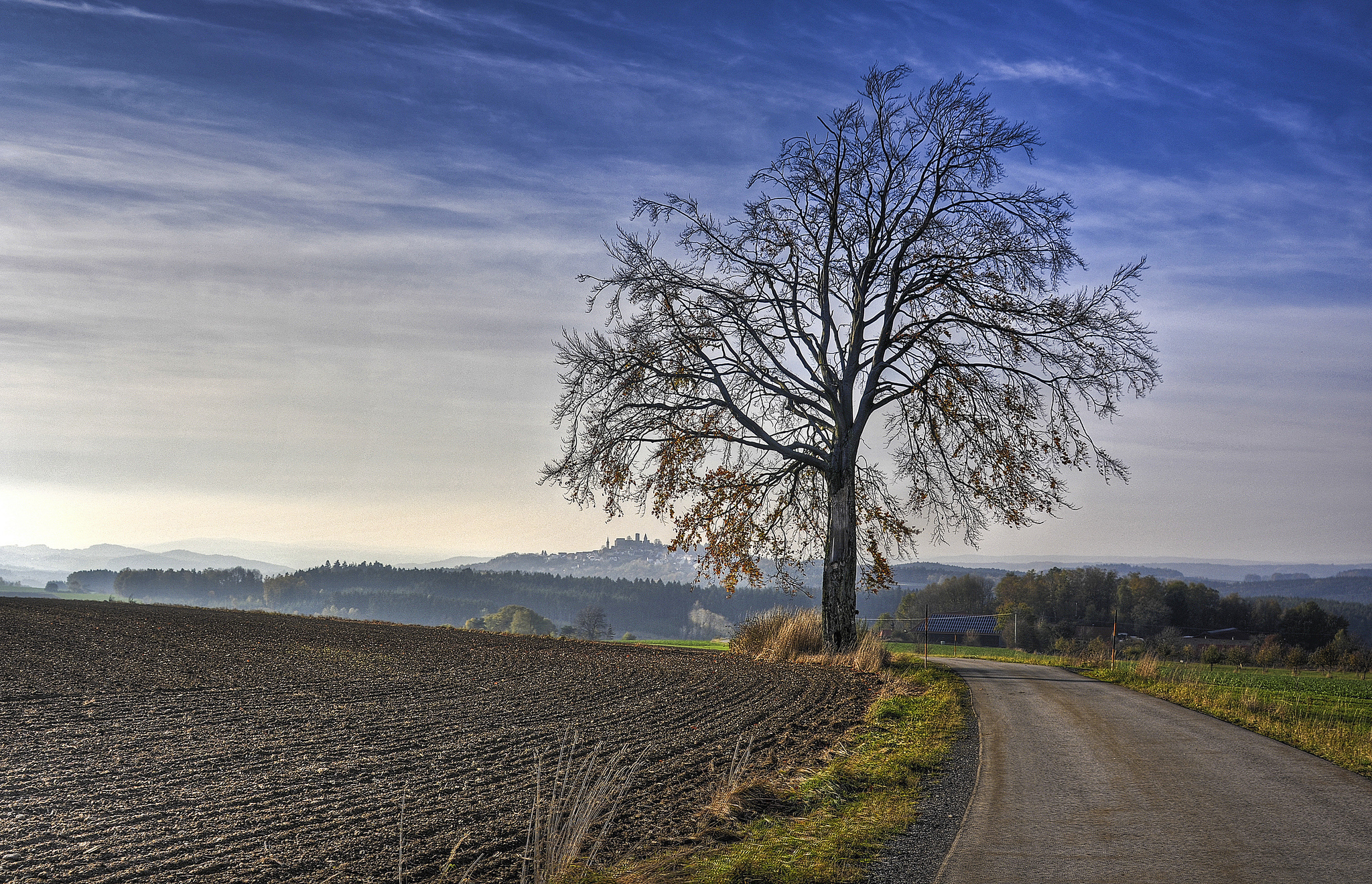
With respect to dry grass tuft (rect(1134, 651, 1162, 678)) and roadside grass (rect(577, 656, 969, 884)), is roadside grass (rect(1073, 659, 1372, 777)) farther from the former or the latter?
roadside grass (rect(577, 656, 969, 884))

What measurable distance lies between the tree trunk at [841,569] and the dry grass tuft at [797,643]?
37 centimetres

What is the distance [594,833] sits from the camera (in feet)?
19.0

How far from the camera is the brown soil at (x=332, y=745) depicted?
5.30m

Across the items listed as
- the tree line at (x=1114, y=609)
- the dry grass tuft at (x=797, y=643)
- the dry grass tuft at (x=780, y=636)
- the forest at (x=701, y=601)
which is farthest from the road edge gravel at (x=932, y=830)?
the tree line at (x=1114, y=609)

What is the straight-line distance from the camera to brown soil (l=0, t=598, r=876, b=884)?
5297 millimetres

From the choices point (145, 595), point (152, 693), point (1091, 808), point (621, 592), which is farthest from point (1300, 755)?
point (621, 592)

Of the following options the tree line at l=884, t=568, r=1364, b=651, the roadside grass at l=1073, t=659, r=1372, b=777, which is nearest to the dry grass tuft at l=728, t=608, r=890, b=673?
the roadside grass at l=1073, t=659, r=1372, b=777

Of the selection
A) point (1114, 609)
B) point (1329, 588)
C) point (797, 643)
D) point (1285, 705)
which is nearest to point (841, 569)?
point (797, 643)

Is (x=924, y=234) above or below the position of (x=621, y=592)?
above

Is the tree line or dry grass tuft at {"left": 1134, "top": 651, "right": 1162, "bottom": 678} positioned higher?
dry grass tuft at {"left": 1134, "top": 651, "right": 1162, "bottom": 678}

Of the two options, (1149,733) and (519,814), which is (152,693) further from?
(1149,733)

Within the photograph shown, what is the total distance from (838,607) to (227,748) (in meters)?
13.5

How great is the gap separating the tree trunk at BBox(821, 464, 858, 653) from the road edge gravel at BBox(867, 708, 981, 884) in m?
10.4

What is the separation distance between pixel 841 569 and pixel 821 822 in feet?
43.3
